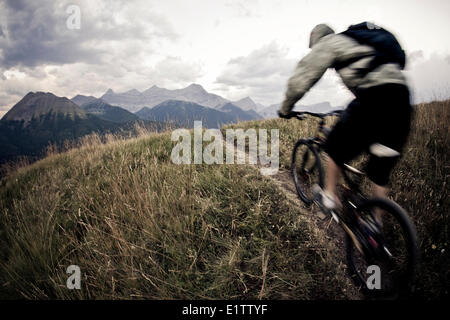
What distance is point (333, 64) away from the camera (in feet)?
7.01

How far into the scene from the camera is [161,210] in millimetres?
2852

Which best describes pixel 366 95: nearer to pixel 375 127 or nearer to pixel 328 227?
pixel 375 127

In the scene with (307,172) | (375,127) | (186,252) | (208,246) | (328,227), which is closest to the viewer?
(375,127)

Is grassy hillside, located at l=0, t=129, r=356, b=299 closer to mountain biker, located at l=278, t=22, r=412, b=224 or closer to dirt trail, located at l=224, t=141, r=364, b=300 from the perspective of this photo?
dirt trail, located at l=224, t=141, r=364, b=300

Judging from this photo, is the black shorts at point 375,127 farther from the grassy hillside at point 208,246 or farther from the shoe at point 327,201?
the grassy hillside at point 208,246

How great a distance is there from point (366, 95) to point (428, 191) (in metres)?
2.18

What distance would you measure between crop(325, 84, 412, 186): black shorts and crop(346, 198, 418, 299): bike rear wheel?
40cm

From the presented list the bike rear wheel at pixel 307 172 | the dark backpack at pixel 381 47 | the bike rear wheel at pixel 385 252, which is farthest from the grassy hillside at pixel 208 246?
the dark backpack at pixel 381 47

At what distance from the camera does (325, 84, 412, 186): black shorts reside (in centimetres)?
189

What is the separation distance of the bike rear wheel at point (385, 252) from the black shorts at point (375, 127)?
1.31 ft

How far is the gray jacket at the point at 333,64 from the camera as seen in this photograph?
6.10 ft

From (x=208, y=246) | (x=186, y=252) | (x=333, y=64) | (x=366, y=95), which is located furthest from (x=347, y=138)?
Result: (x=186, y=252)

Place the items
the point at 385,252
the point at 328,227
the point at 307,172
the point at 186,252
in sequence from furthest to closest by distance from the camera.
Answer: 1. the point at 307,172
2. the point at 328,227
3. the point at 186,252
4. the point at 385,252
